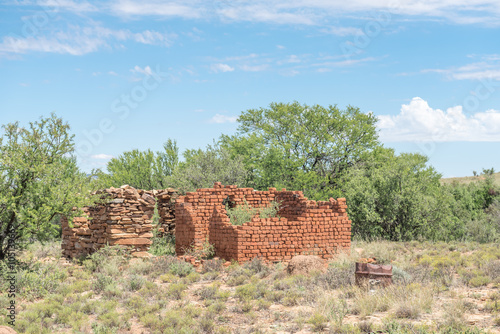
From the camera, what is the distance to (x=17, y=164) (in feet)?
37.4

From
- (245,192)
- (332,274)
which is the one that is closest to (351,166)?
(245,192)

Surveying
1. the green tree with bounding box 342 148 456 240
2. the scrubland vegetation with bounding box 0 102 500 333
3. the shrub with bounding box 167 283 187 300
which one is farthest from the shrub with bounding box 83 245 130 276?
the green tree with bounding box 342 148 456 240

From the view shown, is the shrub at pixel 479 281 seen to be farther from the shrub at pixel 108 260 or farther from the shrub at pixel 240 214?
the shrub at pixel 108 260

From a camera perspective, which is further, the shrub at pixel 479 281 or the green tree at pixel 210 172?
the green tree at pixel 210 172

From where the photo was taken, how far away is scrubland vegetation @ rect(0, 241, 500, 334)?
8.21 m

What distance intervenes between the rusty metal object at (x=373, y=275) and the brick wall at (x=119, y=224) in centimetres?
779

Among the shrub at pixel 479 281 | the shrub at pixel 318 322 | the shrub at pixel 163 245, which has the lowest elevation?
the shrub at pixel 318 322

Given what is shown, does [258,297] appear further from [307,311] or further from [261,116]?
[261,116]

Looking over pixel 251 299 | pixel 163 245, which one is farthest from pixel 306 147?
pixel 251 299

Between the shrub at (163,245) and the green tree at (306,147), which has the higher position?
the green tree at (306,147)

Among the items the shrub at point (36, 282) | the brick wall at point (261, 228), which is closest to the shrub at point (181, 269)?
the brick wall at point (261, 228)

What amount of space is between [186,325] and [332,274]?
4521 millimetres

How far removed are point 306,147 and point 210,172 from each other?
6.99m

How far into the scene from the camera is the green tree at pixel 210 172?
23922 mm
